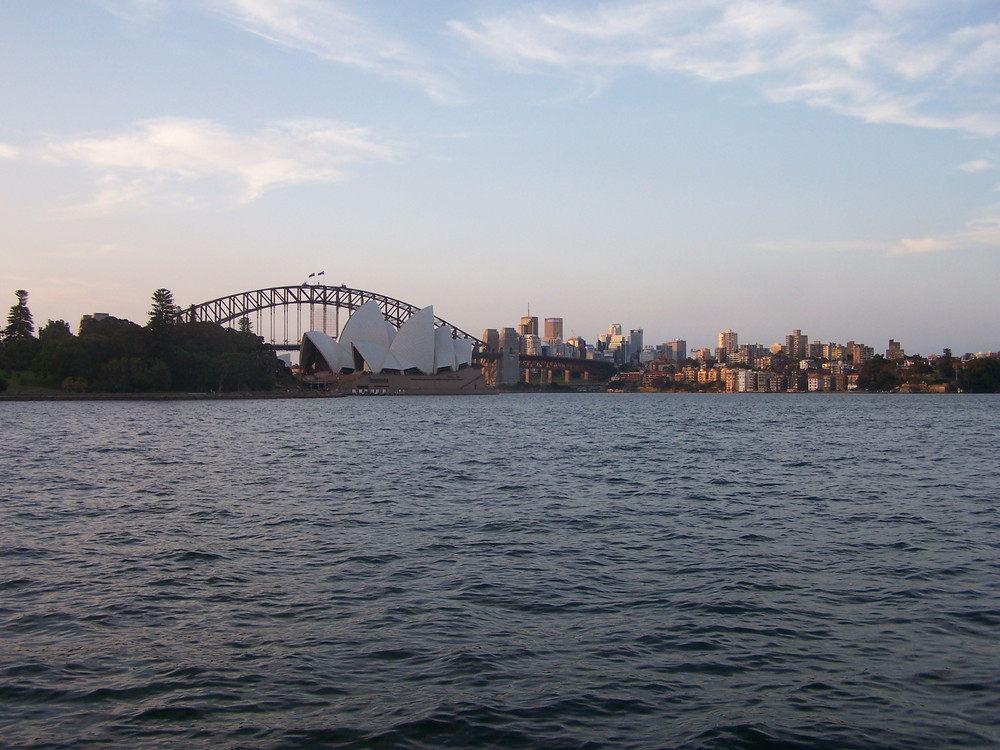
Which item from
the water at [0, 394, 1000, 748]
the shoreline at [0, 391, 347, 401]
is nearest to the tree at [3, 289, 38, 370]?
the shoreline at [0, 391, 347, 401]

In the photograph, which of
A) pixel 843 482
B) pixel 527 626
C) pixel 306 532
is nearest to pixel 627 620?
pixel 527 626

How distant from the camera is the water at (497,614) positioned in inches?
263

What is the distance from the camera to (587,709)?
22.7 feet

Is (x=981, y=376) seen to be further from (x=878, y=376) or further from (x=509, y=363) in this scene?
(x=509, y=363)

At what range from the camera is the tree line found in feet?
286

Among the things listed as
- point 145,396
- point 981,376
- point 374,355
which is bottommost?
point 145,396

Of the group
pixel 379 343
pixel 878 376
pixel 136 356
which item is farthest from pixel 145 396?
pixel 878 376

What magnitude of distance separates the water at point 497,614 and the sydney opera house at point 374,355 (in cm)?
11114

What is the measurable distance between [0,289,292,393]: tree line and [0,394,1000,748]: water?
7123cm

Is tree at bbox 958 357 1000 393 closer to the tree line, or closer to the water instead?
the tree line

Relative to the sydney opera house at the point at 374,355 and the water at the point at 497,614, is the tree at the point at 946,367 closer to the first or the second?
the sydney opera house at the point at 374,355

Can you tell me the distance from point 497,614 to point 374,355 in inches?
4902

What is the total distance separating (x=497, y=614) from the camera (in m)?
9.47

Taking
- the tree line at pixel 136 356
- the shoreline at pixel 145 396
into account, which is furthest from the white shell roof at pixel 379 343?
the shoreline at pixel 145 396
